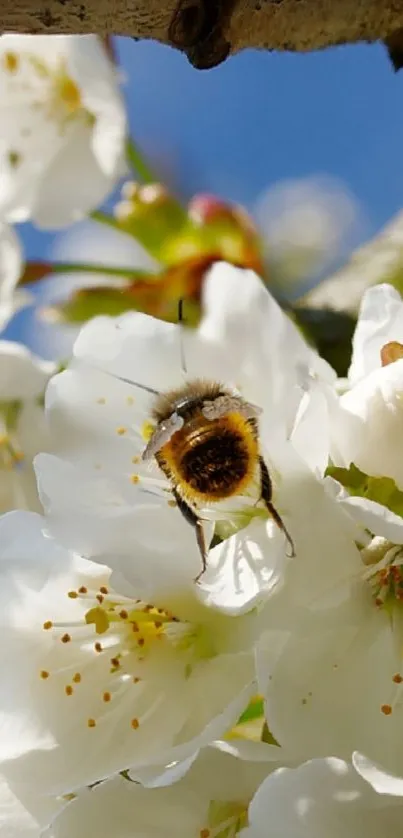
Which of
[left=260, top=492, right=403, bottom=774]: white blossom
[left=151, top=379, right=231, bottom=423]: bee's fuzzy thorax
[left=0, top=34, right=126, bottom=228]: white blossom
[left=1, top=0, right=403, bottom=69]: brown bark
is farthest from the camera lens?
[left=0, top=34, right=126, bottom=228]: white blossom

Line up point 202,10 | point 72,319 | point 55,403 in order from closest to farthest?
point 202,10
point 55,403
point 72,319

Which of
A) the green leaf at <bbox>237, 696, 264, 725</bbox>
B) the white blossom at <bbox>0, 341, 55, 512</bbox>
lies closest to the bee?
the green leaf at <bbox>237, 696, 264, 725</bbox>

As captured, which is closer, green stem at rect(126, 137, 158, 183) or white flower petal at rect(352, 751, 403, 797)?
white flower petal at rect(352, 751, 403, 797)

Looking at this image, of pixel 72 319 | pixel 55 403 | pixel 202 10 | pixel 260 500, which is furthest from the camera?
pixel 72 319

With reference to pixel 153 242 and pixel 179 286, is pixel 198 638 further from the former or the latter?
pixel 153 242

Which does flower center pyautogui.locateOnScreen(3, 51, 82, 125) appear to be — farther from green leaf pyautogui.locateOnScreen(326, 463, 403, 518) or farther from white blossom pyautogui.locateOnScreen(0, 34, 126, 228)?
green leaf pyautogui.locateOnScreen(326, 463, 403, 518)

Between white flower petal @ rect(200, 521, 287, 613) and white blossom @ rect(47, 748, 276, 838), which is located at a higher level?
white flower petal @ rect(200, 521, 287, 613)

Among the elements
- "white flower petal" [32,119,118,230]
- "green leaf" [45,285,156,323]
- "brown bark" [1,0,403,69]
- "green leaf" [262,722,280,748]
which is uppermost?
"brown bark" [1,0,403,69]

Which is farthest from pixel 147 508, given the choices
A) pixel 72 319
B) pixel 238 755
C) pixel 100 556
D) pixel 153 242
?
pixel 153 242
